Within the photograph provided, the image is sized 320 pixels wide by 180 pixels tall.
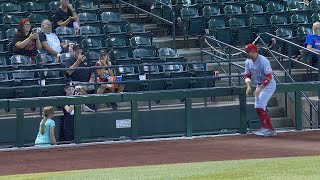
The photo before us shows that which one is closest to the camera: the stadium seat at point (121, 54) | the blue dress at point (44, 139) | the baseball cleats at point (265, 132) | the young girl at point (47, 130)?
the young girl at point (47, 130)

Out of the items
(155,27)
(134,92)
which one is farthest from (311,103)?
(155,27)

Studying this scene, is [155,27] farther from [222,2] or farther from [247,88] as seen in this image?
[247,88]

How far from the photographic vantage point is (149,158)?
47.6 feet

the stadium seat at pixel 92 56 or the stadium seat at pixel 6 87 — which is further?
the stadium seat at pixel 92 56

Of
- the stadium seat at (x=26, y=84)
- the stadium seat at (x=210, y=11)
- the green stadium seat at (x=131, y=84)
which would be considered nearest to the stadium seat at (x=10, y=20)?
the stadium seat at (x=26, y=84)

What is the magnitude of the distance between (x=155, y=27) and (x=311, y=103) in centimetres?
505

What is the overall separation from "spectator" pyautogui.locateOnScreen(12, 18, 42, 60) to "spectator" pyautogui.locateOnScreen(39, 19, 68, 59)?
135 millimetres

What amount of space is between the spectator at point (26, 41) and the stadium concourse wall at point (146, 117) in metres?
2.05

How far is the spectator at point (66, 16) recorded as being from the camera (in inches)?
752

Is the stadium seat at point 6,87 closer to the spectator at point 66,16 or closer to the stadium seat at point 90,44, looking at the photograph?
the stadium seat at point 90,44

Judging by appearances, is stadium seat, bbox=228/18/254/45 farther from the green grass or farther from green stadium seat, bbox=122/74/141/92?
the green grass

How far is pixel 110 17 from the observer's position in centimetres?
2069

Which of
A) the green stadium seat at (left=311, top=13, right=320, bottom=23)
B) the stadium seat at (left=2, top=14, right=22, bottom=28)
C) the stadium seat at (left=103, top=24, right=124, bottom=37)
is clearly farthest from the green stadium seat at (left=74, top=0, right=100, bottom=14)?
the green stadium seat at (left=311, top=13, right=320, bottom=23)

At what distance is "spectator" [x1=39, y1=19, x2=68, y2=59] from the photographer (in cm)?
1786
